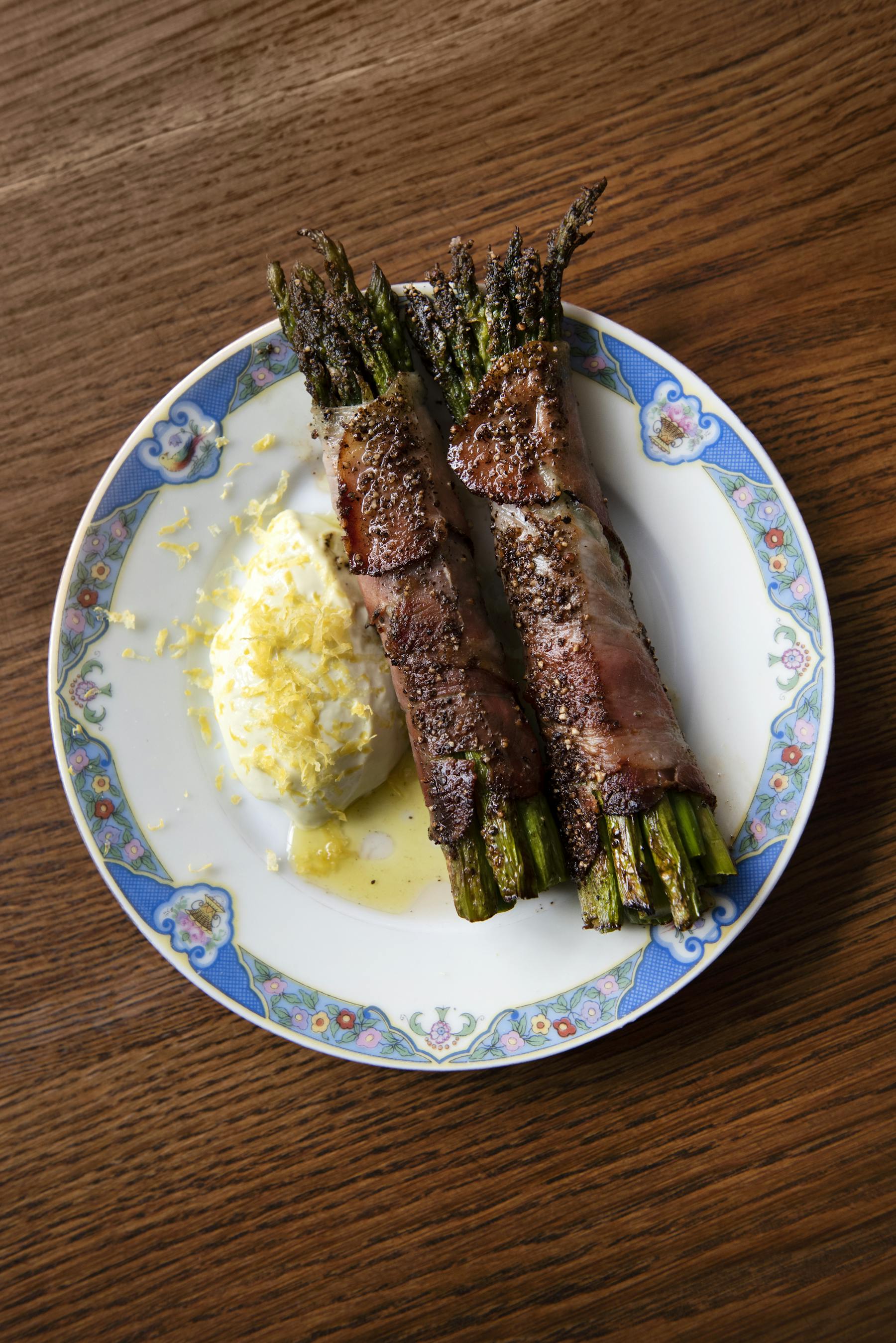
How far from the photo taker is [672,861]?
2.38 metres

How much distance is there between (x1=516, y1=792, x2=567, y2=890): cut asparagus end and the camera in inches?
97.4

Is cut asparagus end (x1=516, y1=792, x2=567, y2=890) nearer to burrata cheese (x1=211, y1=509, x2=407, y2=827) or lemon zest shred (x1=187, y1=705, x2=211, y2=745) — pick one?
burrata cheese (x1=211, y1=509, x2=407, y2=827)

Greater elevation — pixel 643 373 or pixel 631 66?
pixel 631 66

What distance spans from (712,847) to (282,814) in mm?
1410

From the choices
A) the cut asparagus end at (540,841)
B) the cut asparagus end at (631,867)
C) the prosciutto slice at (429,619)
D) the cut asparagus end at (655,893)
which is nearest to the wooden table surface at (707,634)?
the cut asparagus end at (655,893)

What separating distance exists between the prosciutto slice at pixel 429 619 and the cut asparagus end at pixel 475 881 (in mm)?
41

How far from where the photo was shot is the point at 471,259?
102 inches

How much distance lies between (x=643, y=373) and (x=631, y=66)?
1181mm

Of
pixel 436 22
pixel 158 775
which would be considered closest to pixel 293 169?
pixel 436 22

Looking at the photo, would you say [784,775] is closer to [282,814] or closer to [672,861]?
[672,861]

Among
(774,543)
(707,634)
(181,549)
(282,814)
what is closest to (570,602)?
(707,634)

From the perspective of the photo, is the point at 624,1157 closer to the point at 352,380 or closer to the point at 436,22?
the point at 352,380

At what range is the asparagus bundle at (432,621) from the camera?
2455 millimetres

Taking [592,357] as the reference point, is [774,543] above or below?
below
